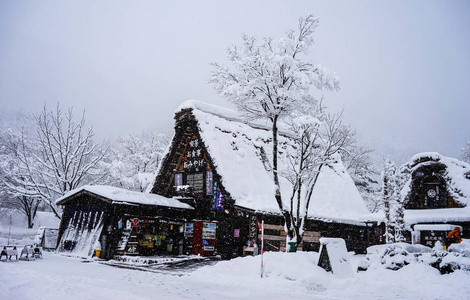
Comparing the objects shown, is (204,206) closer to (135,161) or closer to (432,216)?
(432,216)

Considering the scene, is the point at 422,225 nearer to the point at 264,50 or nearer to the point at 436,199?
the point at 436,199

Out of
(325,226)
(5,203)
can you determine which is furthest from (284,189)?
(5,203)

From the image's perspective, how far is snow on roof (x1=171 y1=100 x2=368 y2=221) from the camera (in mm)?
17641

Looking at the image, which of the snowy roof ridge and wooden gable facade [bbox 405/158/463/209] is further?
the snowy roof ridge

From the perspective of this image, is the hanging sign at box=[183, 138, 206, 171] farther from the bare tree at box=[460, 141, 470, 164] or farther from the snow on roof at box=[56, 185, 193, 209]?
the bare tree at box=[460, 141, 470, 164]

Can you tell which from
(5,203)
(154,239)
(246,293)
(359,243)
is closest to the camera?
(246,293)

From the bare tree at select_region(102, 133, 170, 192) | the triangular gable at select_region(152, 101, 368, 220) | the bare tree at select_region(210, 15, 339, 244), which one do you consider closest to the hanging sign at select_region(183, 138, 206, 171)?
the triangular gable at select_region(152, 101, 368, 220)

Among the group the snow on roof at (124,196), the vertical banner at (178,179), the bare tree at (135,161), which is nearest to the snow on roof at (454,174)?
the vertical banner at (178,179)

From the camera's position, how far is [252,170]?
19.5 metres

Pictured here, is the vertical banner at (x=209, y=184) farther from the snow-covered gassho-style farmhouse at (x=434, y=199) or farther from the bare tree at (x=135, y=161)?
the bare tree at (x=135, y=161)

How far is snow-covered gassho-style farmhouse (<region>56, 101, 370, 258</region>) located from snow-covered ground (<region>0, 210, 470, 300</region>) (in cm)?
566

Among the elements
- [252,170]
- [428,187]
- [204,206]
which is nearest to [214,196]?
[204,206]

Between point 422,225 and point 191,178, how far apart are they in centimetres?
1393

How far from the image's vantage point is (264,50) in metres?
13.8
